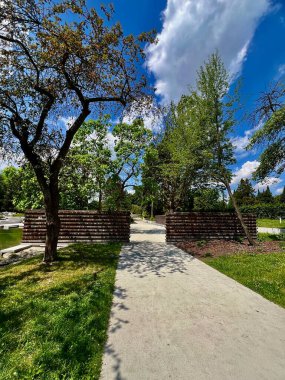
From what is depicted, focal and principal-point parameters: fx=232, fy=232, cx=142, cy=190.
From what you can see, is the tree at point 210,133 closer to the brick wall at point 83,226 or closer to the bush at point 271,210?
the brick wall at point 83,226

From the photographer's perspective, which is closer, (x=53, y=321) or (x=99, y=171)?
(x=53, y=321)

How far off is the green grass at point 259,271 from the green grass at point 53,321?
3703 mm

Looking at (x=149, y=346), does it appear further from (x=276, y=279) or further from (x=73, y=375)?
(x=276, y=279)

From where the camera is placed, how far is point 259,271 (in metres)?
7.38

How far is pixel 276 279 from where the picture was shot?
6.58 meters

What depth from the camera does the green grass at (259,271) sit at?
18.9 ft

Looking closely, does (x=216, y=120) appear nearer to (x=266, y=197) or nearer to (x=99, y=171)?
(x=99, y=171)

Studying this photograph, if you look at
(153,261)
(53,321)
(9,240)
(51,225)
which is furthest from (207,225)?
(9,240)

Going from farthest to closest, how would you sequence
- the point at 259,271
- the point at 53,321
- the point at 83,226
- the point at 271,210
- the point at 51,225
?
the point at 271,210 < the point at 83,226 < the point at 51,225 < the point at 259,271 < the point at 53,321

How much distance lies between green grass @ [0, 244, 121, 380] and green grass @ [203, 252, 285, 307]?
3.70m

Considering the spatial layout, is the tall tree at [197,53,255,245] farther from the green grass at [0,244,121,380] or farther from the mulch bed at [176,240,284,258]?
the green grass at [0,244,121,380]

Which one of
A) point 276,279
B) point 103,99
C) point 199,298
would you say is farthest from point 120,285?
point 103,99

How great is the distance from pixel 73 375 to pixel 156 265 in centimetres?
586

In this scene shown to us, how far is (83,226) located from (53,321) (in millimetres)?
9663
